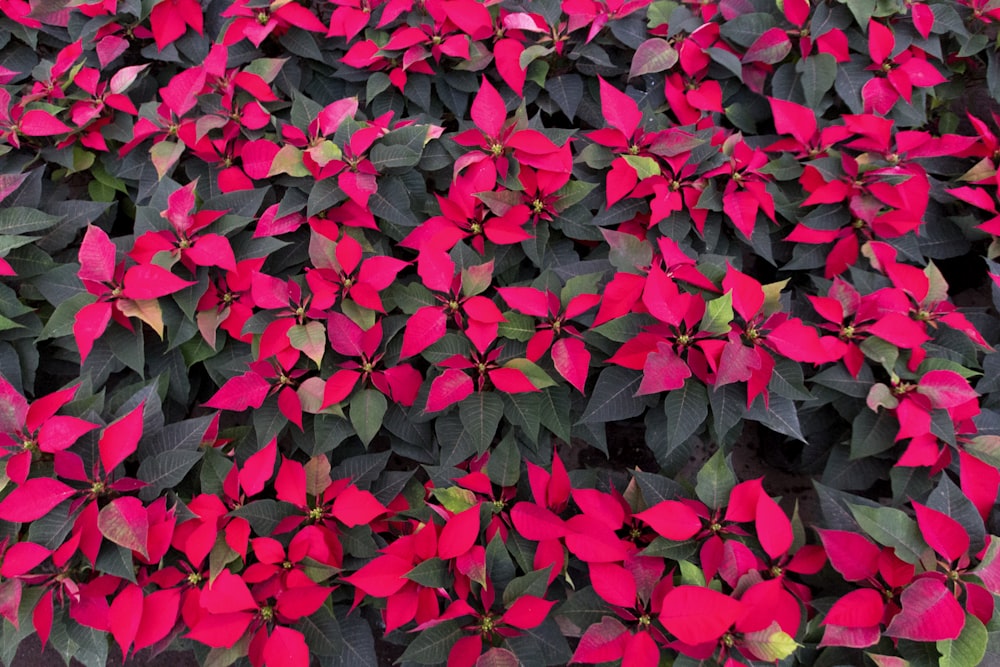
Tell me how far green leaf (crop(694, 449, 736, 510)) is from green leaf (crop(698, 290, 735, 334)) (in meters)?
0.17

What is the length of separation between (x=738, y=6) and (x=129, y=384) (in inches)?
52.4

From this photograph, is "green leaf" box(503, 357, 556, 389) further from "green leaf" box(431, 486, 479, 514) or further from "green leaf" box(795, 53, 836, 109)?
"green leaf" box(795, 53, 836, 109)

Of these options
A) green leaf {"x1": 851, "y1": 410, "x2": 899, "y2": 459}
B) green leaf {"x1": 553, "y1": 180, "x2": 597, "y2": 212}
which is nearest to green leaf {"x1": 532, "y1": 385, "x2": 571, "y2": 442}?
green leaf {"x1": 553, "y1": 180, "x2": 597, "y2": 212}

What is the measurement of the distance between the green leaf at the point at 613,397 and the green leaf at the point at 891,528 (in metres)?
0.32

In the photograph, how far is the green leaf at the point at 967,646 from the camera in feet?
2.55

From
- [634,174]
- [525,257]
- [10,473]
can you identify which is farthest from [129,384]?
[634,174]

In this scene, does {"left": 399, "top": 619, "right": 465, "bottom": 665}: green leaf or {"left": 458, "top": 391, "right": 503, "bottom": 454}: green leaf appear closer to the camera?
{"left": 399, "top": 619, "right": 465, "bottom": 665}: green leaf

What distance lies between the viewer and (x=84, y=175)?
52.1 inches

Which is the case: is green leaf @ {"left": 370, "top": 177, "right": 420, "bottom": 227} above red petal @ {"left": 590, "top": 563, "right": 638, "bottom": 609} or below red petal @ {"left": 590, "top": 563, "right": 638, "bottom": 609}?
above

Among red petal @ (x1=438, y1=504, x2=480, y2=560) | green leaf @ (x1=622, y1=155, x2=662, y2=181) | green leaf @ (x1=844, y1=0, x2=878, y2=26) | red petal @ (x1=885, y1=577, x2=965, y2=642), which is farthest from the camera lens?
green leaf @ (x1=844, y1=0, x2=878, y2=26)

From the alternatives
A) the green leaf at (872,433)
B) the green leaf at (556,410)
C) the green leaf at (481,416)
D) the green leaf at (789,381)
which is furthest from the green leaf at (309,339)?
the green leaf at (872,433)

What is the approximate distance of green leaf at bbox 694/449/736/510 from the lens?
0.92 meters

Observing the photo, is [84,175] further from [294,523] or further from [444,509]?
[444,509]

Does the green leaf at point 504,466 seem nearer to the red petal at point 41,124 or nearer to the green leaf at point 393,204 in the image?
the green leaf at point 393,204
